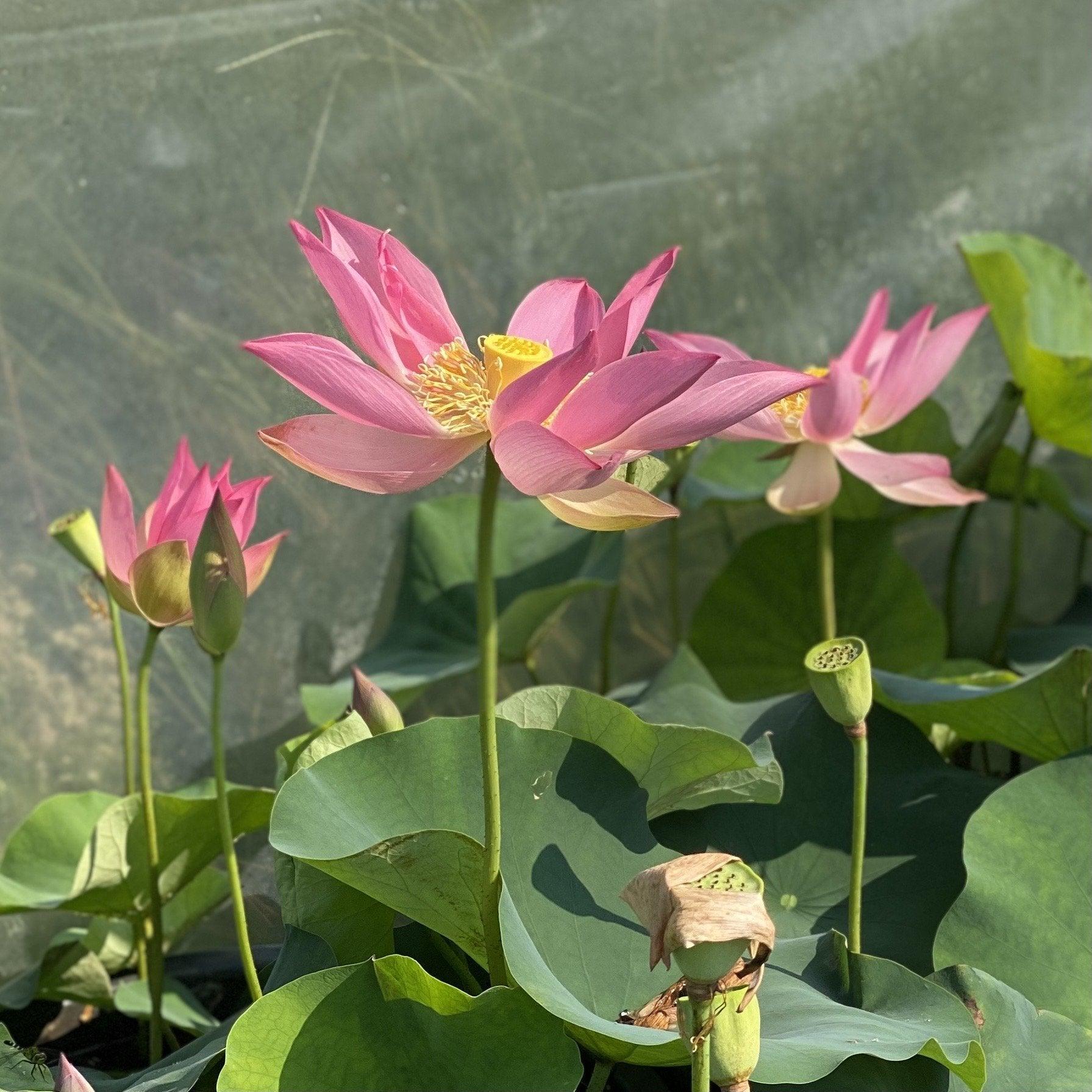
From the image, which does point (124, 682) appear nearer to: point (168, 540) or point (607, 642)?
point (168, 540)

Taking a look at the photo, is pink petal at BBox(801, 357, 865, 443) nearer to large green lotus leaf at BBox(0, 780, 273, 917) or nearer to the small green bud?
the small green bud

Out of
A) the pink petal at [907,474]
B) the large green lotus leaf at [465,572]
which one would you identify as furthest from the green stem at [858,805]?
the large green lotus leaf at [465,572]

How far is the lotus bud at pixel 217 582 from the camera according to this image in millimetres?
539

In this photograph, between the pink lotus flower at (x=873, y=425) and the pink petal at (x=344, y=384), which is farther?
the pink lotus flower at (x=873, y=425)

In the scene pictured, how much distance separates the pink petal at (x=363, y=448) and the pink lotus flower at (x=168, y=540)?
0.47 ft

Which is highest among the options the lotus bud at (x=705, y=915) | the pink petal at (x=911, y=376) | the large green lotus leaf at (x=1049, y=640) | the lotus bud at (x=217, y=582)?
the lotus bud at (x=217, y=582)

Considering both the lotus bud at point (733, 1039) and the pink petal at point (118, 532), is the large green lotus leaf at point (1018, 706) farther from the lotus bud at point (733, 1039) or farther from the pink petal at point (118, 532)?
the pink petal at point (118, 532)

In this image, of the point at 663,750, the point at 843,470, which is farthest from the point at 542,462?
the point at 843,470

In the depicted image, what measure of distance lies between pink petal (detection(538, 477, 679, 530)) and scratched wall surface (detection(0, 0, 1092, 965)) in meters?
0.48

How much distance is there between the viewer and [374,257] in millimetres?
517

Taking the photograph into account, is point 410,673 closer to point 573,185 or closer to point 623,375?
point 573,185

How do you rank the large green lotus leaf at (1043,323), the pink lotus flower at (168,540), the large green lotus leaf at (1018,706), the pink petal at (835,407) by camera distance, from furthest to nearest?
the large green lotus leaf at (1043,323), the pink petal at (835,407), the large green lotus leaf at (1018,706), the pink lotus flower at (168,540)

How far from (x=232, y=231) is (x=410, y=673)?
406mm

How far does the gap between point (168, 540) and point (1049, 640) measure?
33.7 inches
